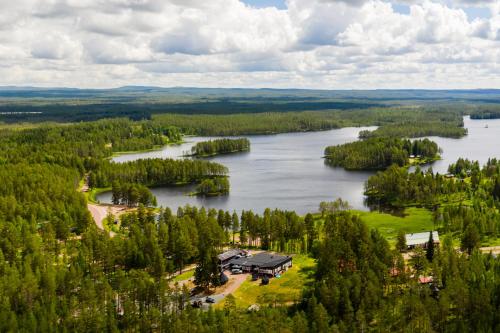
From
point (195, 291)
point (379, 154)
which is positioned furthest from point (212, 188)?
point (195, 291)

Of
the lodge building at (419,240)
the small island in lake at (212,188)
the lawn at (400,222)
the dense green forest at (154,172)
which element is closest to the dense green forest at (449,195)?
the lawn at (400,222)

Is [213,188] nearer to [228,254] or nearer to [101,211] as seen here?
[101,211]

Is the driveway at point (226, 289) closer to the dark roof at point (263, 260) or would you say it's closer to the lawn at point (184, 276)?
the dark roof at point (263, 260)

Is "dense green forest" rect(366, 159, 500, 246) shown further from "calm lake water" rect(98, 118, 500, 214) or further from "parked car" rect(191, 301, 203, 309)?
"parked car" rect(191, 301, 203, 309)

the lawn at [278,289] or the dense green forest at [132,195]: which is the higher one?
the dense green forest at [132,195]

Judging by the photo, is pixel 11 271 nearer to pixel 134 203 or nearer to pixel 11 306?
pixel 11 306

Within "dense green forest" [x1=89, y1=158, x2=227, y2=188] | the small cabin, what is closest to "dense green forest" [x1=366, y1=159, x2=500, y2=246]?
the small cabin
